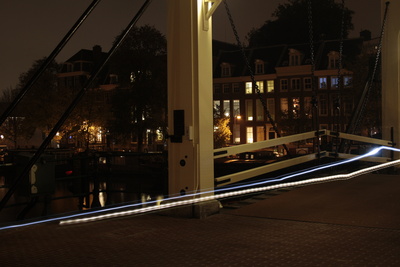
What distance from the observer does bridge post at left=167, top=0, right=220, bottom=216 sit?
7.78 metres

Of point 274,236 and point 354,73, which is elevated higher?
point 354,73

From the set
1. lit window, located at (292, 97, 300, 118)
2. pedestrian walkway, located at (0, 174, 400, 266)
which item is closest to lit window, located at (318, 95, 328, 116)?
lit window, located at (292, 97, 300, 118)

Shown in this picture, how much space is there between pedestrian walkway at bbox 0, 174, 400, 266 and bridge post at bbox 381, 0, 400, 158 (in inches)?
254

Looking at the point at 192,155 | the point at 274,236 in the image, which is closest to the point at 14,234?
the point at 192,155

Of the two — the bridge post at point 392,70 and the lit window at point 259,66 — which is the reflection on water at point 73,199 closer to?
the bridge post at point 392,70

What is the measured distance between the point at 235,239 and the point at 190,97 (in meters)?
2.58

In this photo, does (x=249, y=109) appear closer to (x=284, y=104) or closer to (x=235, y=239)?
(x=284, y=104)

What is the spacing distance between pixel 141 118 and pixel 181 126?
111 feet

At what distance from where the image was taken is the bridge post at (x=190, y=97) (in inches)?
306

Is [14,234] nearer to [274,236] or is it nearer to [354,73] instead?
[274,236]

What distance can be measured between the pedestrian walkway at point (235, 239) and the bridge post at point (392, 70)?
6.46 metres

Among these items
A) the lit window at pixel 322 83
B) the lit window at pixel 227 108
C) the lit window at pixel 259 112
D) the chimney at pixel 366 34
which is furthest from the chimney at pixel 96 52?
the chimney at pixel 366 34

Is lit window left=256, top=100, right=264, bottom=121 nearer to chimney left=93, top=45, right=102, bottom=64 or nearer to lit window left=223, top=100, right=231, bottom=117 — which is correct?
lit window left=223, top=100, right=231, bottom=117

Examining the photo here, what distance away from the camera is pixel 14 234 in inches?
264
